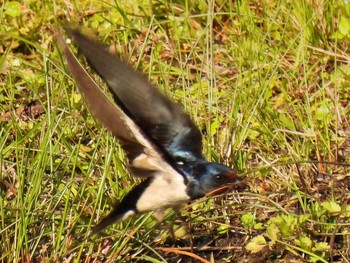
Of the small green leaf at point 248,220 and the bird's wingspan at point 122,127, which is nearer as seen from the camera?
the bird's wingspan at point 122,127

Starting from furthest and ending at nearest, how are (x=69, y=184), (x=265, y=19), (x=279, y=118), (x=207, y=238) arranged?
1. (x=265, y=19)
2. (x=279, y=118)
3. (x=207, y=238)
4. (x=69, y=184)

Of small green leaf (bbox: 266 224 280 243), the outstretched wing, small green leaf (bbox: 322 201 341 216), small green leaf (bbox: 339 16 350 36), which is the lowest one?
small green leaf (bbox: 266 224 280 243)

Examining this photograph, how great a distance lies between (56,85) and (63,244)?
3.59ft

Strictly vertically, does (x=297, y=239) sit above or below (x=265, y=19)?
below

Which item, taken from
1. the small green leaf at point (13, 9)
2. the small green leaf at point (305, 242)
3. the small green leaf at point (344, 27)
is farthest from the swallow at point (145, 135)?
the small green leaf at point (13, 9)

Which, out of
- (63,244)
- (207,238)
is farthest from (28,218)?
(207,238)

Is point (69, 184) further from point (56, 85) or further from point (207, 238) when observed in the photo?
point (56, 85)

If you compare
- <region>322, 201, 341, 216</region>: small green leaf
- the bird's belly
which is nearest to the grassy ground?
<region>322, 201, 341, 216</region>: small green leaf

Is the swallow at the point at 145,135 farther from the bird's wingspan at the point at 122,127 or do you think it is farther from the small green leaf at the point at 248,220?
the small green leaf at the point at 248,220

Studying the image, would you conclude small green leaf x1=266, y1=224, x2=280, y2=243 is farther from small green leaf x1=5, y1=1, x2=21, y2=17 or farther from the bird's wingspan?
small green leaf x1=5, y1=1, x2=21, y2=17

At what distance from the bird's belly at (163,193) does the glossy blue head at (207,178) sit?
0.09 ft

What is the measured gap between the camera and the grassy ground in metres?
3.41

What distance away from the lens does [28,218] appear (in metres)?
3.28

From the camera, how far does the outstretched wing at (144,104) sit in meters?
2.90
